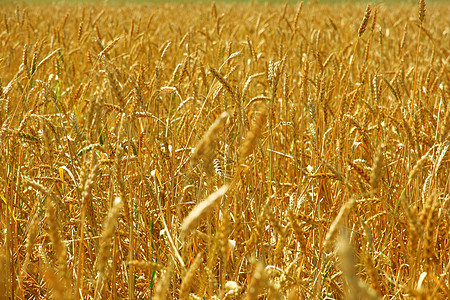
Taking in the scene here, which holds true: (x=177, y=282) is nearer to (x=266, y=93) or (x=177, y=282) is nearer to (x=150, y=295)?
(x=150, y=295)

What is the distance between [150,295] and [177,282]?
0.15 m

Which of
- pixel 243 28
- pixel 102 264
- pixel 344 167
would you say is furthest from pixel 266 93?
pixel 243 28

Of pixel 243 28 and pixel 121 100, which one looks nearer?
pixel 121 100

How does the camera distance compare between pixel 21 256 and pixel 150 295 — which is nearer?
pixel 150 295

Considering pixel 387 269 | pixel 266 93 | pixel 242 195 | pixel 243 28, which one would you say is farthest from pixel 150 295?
pixel 243 28

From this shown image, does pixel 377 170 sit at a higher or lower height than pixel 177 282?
higher

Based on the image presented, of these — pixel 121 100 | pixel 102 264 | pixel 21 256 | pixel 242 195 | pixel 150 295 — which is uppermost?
pixel 121 100

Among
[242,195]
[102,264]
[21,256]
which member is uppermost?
[102,264]

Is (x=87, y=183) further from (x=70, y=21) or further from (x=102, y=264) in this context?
(x=70, y=21)

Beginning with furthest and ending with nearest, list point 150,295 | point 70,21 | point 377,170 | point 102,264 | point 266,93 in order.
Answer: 1. point 70,21
2. point 266,93
3. point 150,295
4. point 377,170
5. point 102,264

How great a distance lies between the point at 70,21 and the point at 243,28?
10.0 feet

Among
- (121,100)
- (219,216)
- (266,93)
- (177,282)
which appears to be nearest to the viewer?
(121,100)

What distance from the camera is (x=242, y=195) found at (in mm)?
1446

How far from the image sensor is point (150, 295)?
1.15 meters
